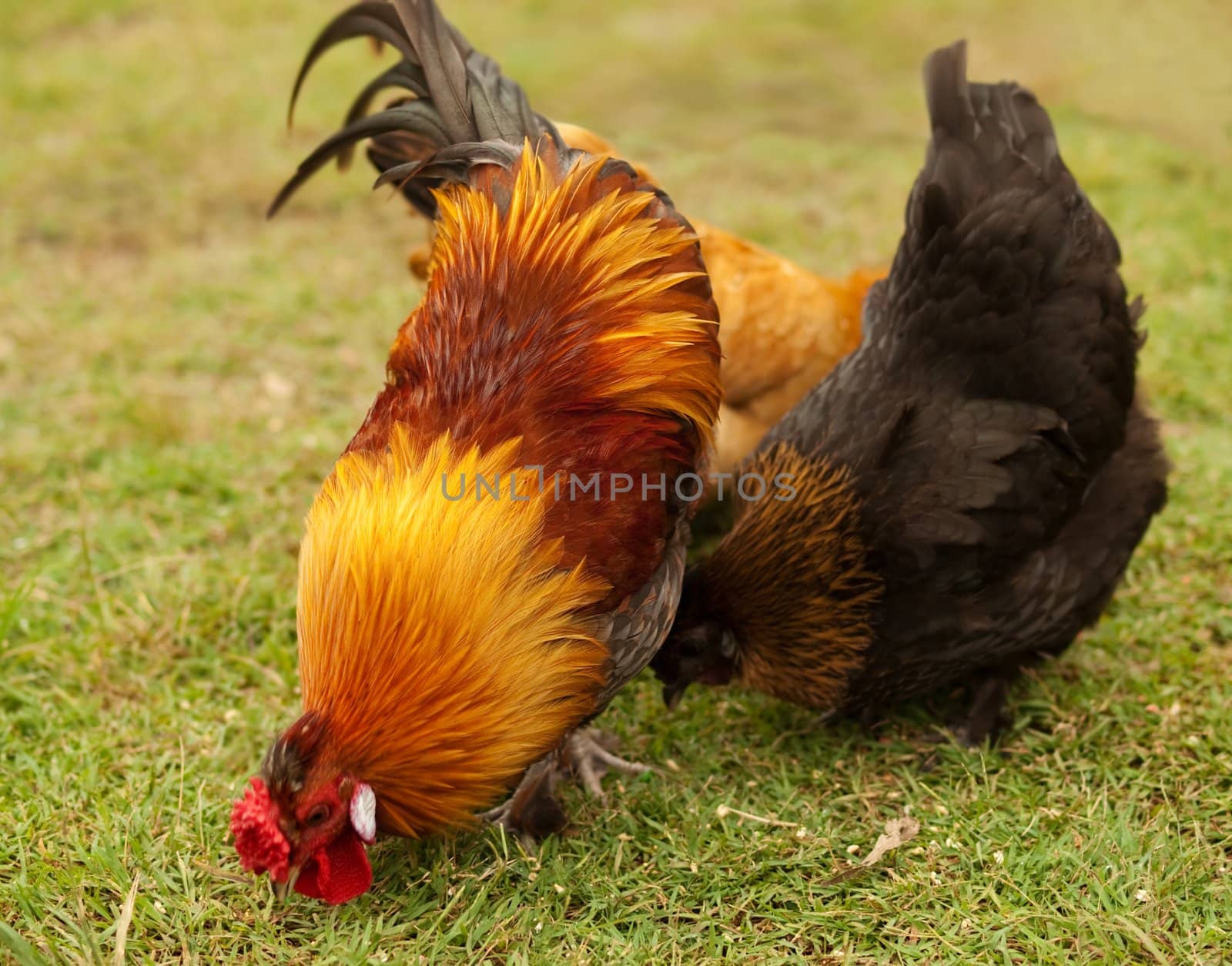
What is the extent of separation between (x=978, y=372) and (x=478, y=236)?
1532 millimetres

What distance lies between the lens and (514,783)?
8.67 ft

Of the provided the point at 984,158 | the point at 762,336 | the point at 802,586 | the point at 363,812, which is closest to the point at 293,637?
the point at 363,812

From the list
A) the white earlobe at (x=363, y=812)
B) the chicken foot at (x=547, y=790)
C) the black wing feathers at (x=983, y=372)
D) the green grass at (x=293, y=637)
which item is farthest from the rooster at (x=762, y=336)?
the white earlobe at (x=363, y=812)

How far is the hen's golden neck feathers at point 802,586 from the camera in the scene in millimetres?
2895

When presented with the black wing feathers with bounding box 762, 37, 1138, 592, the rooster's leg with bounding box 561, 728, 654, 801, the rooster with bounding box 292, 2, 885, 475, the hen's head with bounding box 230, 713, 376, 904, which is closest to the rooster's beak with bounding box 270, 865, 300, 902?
the hen's head with bounding box 230, 713, 376, 904

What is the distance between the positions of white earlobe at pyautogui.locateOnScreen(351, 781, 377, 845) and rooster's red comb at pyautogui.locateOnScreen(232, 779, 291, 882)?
15 centimetres

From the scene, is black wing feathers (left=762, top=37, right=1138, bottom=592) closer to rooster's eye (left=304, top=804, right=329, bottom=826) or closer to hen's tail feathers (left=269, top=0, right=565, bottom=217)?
hen's tail feathers (left=269, top=0, right=565, bottom=217)

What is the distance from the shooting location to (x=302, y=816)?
215 centimetres

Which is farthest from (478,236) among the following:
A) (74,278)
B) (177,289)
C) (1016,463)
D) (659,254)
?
(74,278)

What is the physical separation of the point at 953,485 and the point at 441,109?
1864 millimetres

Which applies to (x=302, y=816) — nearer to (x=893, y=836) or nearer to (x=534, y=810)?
(x=534, y=810)

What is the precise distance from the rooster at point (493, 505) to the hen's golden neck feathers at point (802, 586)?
0.75 feet

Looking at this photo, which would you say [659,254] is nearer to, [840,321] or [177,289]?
[840,321]

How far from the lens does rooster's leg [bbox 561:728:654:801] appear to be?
296 centimetres
